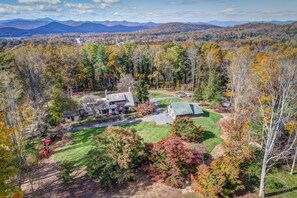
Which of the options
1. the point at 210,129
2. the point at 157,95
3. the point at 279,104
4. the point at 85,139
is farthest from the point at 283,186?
the point at 157,95

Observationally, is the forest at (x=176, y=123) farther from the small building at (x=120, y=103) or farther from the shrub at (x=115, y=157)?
the small building at (x=120, y=103)

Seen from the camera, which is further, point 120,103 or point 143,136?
point 120,103

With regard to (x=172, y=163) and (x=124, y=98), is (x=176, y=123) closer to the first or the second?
(x=172, y=163)

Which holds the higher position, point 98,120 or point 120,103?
point 120,103

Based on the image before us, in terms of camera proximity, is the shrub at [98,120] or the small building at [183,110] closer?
the small building at [183,110]

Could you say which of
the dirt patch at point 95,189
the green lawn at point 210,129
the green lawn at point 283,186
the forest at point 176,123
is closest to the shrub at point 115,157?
the forest at point 176,123

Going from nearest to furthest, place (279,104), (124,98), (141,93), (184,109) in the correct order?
1. (279,104)
2. (184,109)
3. (141,93)
4. (124,98)

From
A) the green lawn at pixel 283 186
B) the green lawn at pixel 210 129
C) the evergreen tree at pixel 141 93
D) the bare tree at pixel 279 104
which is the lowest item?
the green lawn at pixel 283 186

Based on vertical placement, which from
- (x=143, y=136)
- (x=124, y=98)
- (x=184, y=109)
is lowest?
(x=143, y=136)
